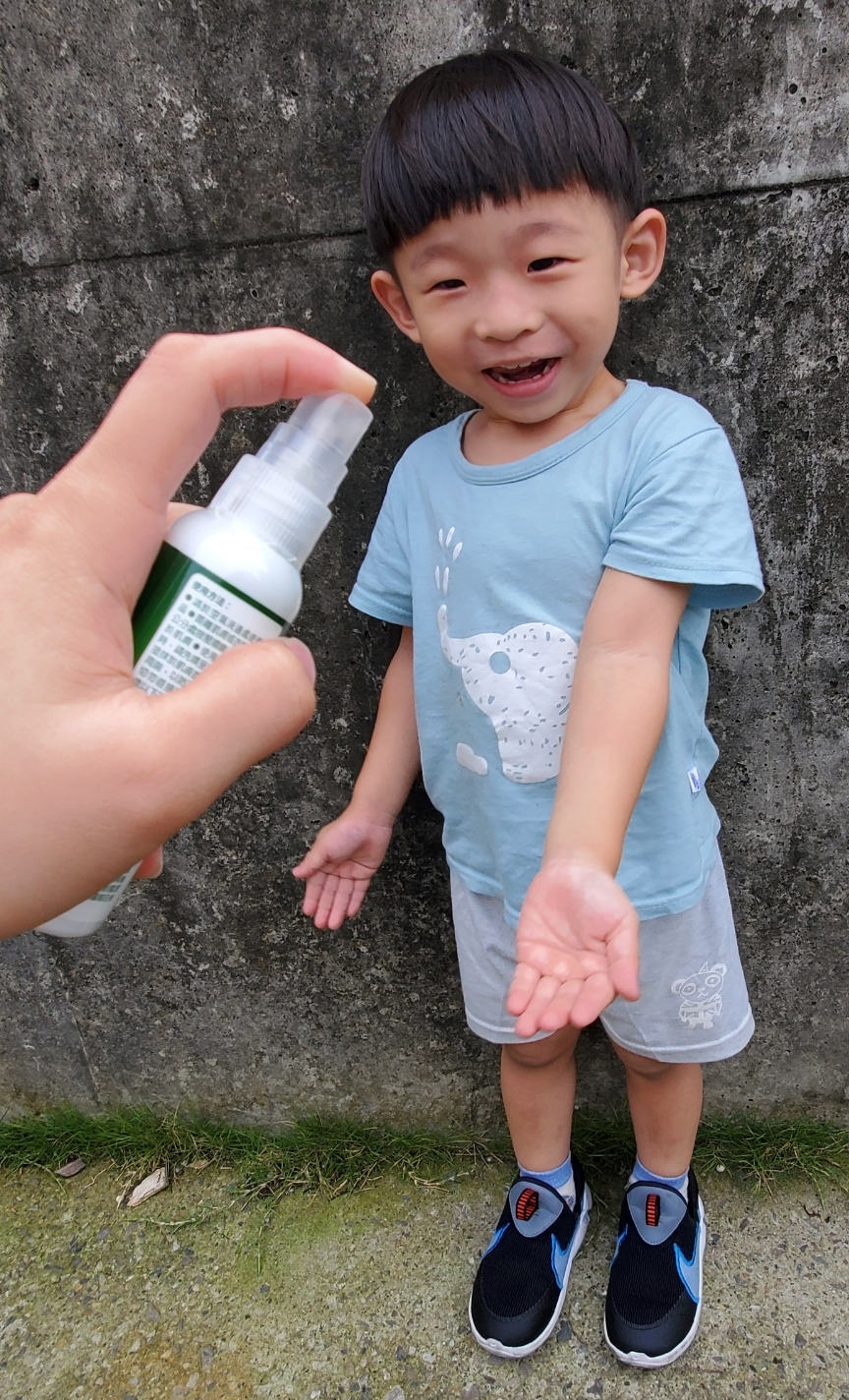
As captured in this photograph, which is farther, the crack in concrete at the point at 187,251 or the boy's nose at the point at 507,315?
the crack in concrete at the point at 187,251

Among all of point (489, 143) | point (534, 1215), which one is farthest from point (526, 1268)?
point (489, 143)

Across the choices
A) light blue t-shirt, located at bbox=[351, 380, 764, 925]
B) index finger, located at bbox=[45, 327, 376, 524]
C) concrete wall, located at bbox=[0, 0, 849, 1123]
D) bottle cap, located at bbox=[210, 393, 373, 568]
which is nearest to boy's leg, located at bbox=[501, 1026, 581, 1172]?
concrete wall, located at bbox=[0, 0, 849, 1123]

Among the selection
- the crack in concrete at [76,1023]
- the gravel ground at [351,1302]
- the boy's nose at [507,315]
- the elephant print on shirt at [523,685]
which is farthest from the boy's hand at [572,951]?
the crack in concrete at [76,1023]

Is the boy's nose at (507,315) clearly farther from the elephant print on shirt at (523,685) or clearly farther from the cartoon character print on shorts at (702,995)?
the cartoon character print on shorts at (702,995)

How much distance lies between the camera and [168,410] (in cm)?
79

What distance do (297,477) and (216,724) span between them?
0.90ft

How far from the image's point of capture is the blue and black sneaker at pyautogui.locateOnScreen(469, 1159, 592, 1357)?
5.77 feet

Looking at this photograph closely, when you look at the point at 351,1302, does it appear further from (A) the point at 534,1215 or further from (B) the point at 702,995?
(B) the point at 702,995

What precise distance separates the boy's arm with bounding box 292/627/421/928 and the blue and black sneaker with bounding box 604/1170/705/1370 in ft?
2.96

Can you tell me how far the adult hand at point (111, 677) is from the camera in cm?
75

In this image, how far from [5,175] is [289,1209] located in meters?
2.25

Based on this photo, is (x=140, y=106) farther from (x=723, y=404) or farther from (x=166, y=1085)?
(x=166, y=1085)

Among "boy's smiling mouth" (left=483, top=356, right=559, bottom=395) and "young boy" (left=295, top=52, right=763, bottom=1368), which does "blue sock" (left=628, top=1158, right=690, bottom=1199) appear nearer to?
"young boy" (left=295, top=52, right=763, bottom=1368)

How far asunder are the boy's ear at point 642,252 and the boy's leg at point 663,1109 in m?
1.37
